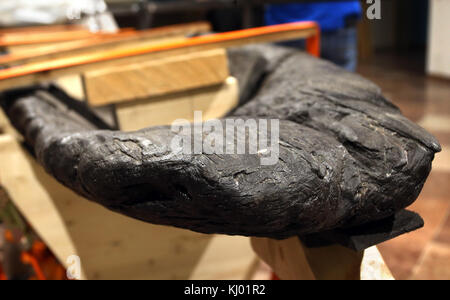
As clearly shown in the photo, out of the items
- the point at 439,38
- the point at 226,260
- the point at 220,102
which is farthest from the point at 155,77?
the point at 439,38

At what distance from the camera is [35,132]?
3.47ft

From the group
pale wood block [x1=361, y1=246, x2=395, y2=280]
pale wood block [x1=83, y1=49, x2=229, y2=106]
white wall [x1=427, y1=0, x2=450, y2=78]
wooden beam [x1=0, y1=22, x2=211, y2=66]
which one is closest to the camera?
pale wood block [x1=361, y1=246, x2=395, y2=280]

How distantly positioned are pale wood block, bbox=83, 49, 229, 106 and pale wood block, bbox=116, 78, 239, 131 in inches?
0.8

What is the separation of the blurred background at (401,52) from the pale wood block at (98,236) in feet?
0.87

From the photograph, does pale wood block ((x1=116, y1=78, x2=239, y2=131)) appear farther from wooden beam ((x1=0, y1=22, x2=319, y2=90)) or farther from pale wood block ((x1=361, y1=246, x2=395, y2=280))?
pale wood block ((x1=361, y1=246, x2=395, y2=280))

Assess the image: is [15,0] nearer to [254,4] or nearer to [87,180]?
[254,4]

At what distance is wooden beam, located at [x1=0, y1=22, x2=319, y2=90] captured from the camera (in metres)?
1.26

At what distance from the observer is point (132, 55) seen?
4.28 feet

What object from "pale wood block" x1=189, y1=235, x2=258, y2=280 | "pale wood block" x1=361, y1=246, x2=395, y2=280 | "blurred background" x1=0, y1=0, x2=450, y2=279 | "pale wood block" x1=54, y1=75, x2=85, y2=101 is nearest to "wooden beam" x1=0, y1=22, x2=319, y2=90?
"blurred background" x1=0, y1=0, x2=450, y2=279

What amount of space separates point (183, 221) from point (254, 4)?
1.42m

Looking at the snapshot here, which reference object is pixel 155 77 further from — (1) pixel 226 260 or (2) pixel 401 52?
(2) pixel 401 52

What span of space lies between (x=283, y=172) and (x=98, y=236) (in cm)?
78

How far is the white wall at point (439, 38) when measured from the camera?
10.8ft

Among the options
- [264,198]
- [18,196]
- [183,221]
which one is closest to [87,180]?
[183,221]
